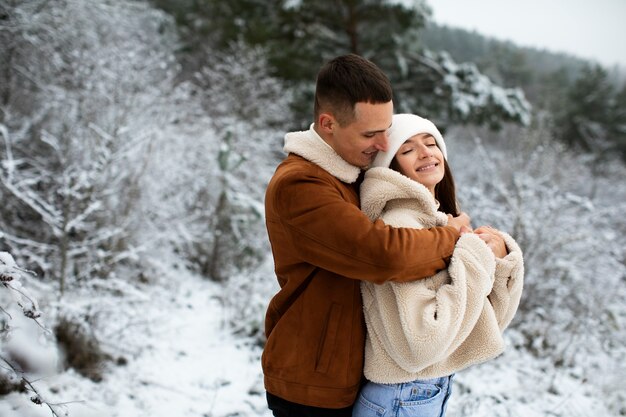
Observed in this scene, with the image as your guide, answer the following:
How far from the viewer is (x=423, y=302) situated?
1.39m

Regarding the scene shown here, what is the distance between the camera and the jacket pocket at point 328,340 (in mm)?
1437

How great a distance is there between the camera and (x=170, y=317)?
501 cm

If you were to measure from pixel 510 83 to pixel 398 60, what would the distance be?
33.2m

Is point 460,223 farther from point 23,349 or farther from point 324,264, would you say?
point 23,349

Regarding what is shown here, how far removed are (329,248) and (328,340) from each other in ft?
1.13

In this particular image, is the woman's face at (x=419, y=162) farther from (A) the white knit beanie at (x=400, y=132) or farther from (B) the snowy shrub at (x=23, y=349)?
(B) the snowy shrub at (x=23, y=349)

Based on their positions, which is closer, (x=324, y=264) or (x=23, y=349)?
(x=324, y=264)

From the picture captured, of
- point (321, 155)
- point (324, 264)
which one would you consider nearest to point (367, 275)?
point (324, 264)

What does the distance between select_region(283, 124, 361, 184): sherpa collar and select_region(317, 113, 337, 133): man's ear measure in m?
0.04

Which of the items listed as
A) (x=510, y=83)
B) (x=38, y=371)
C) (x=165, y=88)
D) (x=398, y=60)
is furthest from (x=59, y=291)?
(x=510, y=83)

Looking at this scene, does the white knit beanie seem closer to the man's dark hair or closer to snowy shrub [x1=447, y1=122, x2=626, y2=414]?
the man's dark hair

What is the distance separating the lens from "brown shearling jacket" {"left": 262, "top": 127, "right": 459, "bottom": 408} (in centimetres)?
129

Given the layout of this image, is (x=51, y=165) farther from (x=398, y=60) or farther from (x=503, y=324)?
(x=398, y=60)

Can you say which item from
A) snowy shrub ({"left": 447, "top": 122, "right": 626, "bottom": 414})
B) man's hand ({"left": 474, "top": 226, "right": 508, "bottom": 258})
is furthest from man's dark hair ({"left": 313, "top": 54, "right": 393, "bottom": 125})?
snowy shrub ({"left": 447, "top": 122, "right": 626, "bottom": 414})
